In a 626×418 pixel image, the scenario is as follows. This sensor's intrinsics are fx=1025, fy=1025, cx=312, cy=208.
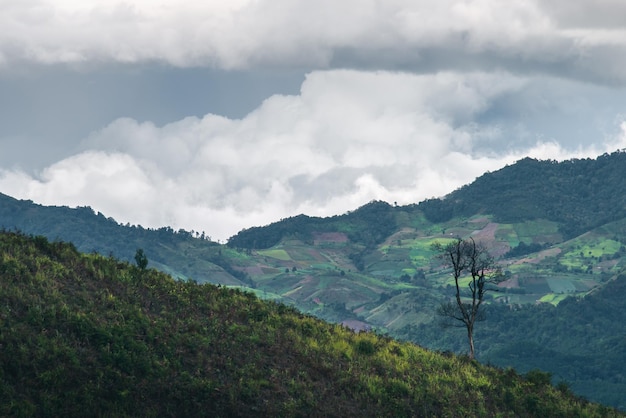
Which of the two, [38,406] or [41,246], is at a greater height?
[41,246]

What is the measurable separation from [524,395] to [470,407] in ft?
18.7

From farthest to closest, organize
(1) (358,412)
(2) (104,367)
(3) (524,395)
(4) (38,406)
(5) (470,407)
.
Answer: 1. (3) (524,395)
2. (5) (470,407)
3. (1) (358,412)
4. (2) (104,367)
5. (4) (38,406)

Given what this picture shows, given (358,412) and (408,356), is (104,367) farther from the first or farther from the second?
(408,356)

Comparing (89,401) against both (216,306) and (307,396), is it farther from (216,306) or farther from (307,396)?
(216,306)

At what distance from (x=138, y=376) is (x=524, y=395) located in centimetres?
2503

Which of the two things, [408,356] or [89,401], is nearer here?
[89,401]

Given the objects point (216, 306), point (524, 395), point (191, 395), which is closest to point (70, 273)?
point (216, 306)

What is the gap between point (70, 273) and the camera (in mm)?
61469

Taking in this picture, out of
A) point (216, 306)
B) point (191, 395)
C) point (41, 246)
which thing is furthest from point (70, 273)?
point (191, 395)

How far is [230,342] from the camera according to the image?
2349 inches

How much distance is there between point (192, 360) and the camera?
55625mm

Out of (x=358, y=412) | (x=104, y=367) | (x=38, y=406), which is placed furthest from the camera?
(x=358, y=412)

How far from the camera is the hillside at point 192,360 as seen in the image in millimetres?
50062

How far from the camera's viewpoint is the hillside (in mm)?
50062
